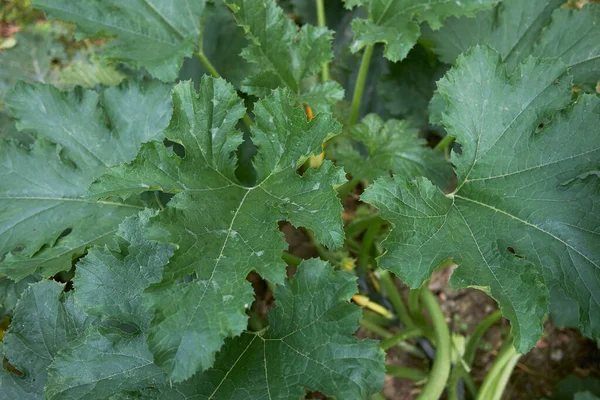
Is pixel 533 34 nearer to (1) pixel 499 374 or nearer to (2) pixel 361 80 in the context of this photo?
(2) pixel 361 80

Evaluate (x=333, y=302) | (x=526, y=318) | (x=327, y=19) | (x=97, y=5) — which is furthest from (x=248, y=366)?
(x=327, y=19)

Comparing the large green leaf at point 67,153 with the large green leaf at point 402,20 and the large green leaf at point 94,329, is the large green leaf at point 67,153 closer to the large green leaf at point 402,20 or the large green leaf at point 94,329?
the large green leaf at point 94,329

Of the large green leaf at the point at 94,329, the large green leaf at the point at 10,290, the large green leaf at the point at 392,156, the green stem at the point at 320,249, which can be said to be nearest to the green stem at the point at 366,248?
the green stem at the point at 320,249

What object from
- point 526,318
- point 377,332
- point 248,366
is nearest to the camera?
point 526,318

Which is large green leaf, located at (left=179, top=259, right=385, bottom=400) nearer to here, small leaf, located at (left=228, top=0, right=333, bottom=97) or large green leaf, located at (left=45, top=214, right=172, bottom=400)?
large green leaf, located at (left=45, top=214, right=172, bottom=400)

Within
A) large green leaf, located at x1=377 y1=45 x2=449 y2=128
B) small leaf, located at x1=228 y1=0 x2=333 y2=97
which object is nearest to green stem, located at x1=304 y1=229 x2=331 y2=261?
large green leaf, located at x1=377 y1=45 x2=449 y2=128

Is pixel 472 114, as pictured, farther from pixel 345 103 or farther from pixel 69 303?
pixel 69 303

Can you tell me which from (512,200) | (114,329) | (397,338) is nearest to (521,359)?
(397,338)

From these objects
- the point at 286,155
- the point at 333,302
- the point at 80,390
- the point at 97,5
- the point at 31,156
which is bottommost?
the point at 80,390

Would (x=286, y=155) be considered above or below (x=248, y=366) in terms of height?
above
